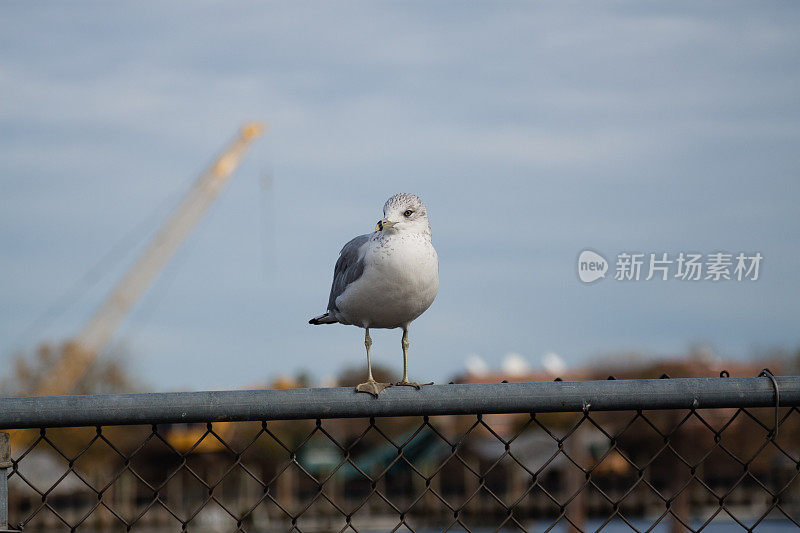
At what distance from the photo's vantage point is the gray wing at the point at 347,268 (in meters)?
4.47

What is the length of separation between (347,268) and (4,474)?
1.90 metres

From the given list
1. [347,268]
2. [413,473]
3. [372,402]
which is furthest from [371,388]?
[413,473]

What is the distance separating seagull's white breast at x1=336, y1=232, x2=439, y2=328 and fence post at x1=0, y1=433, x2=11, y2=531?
5.35 ft

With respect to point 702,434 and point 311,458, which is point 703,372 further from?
point 311,458

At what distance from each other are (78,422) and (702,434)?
2397 inches

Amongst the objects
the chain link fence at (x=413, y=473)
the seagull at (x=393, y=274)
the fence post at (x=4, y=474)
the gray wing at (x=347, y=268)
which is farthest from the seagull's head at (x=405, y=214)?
the chain link fence at (x=413, y=473)

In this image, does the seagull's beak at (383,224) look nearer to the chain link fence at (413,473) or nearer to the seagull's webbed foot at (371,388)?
the seagull's webbed foot at (371,388)

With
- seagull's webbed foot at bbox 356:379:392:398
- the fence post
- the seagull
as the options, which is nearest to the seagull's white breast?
the seagull

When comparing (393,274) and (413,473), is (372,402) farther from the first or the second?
(413,473)

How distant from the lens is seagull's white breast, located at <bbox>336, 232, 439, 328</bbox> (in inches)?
164

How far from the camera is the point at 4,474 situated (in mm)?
3158

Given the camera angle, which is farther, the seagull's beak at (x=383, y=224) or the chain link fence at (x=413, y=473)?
the chain link fence at (x=413, y=473)

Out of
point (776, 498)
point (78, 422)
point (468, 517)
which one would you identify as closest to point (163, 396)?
point (78, 422)

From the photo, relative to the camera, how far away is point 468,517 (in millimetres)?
72438
